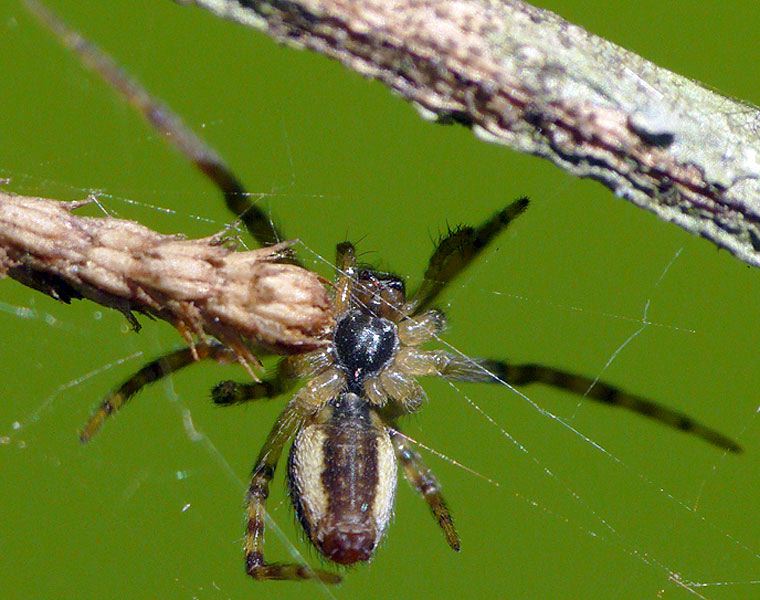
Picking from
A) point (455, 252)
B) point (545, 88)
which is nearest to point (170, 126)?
point (545, 88)

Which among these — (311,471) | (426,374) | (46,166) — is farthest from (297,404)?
(46,166)

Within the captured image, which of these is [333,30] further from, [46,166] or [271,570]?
[271,570]

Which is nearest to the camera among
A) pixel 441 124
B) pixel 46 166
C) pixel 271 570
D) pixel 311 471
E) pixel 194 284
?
pixel 194 284

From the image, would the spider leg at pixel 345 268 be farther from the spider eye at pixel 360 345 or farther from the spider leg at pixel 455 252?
the spider leg at pixel 455 252

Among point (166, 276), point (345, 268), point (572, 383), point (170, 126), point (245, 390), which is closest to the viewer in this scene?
point (166, 276)

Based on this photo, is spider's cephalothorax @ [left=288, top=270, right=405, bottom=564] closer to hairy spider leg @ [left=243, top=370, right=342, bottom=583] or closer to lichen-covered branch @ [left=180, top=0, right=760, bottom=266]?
hairy spider leg @ [left=243, top=370, right=342, bottom=583]

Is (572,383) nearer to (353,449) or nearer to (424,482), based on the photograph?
(424,482)

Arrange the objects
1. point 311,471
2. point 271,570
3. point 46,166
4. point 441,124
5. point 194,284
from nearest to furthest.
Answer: point 194,284
point 441,124
point 46,166
point 311,471
point 271,570
